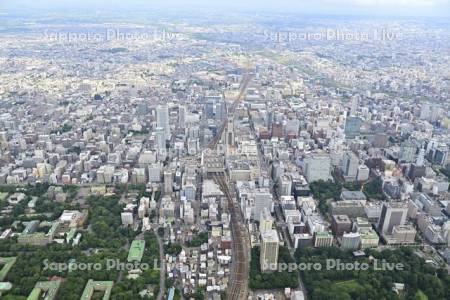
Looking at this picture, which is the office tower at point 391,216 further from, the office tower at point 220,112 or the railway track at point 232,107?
the office tower at point 220,112

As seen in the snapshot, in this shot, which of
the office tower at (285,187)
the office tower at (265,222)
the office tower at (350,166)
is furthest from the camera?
the office tower at (350,166)

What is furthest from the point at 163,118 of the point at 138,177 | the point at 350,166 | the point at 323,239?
the point at 323,239

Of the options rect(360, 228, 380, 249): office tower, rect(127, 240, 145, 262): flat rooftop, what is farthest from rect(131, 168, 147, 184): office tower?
rect(360, 228, 380, 249): office tower

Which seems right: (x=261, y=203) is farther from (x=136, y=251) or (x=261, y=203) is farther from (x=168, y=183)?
(x=136, y=251)

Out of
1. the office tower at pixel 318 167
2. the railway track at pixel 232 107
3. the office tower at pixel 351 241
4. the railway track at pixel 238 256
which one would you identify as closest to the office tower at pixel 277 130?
the railway track at pixel 232 107

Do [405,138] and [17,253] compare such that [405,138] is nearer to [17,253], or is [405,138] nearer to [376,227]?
[376,227]

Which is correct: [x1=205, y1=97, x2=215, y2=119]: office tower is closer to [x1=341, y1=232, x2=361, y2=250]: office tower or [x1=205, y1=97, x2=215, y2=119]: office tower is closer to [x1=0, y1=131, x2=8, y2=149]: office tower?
[x1=0, y1=131, x2=8, y2=149]: office tower

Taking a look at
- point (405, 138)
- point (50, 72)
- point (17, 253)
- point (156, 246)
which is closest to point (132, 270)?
point (156, 246)
